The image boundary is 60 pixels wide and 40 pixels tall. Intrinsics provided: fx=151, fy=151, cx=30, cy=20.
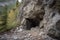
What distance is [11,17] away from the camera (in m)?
4.80

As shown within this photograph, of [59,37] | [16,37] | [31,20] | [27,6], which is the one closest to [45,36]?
[59,37]

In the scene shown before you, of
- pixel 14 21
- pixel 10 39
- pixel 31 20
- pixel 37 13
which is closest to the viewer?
pixel 10 39

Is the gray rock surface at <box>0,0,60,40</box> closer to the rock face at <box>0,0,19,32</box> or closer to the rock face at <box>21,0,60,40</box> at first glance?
the rock face at <box>21,0,60,40</box>

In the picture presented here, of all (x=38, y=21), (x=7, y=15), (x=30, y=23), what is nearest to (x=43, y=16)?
(x=38, y=21)

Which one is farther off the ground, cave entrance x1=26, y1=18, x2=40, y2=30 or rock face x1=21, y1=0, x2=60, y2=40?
rock face x1=21, y1=0, x2=60, y2=40

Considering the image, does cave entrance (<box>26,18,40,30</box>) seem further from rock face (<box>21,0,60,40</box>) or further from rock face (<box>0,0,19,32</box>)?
rock face (<box>0,0,19,32</box>)

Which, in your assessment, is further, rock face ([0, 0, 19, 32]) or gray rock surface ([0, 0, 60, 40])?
rock face ([0, 0, 19, 32])

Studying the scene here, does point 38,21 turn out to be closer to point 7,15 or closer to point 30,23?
point 30,23

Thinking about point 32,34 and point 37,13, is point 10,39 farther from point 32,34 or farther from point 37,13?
point 37,13

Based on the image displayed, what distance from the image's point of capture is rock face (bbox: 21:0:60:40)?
309 cm

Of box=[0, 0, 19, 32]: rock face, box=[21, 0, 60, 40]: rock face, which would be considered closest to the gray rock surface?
box=[21, 0, 60, 40]: rock face

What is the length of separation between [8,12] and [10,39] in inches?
45.7

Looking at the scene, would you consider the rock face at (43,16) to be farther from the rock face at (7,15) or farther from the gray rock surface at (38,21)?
the rock face at (7,15)

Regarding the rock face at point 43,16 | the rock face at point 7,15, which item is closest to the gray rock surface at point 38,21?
the rock face at point 43,16
